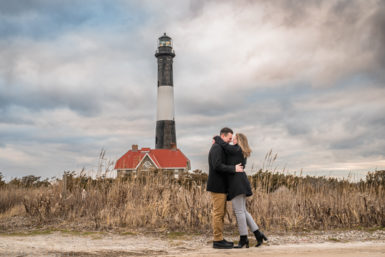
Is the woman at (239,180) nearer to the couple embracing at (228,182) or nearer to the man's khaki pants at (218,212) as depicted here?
the couple embracing at (228,182)

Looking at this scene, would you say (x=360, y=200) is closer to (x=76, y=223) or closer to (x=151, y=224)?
(x=151, y=224)

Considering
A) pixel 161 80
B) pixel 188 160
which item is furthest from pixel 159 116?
pixel 188 160

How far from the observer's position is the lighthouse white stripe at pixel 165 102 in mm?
40219

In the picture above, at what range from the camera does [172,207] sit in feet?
26.3

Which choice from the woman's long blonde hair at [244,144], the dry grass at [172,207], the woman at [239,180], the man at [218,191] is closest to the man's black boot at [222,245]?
the man at [218,191]

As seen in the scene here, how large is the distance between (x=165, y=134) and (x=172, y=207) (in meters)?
33.3

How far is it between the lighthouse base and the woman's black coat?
115 feet

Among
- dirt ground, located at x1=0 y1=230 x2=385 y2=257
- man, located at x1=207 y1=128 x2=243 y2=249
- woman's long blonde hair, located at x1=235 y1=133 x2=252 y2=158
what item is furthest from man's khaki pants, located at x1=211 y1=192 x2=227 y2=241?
woman's long blonde hair, located at x1=235 y1=133 x2=252 y2=158

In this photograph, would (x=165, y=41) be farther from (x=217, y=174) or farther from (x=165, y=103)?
(x=217, y=174)

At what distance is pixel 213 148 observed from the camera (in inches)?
226

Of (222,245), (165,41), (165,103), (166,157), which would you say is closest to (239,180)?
(222,245)

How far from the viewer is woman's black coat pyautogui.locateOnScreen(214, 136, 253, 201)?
5.67 metres

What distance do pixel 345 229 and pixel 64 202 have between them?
6.04 metres

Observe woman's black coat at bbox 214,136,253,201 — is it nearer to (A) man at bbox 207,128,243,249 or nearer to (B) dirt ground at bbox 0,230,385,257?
(A) man at bbox 207,128,243,249
